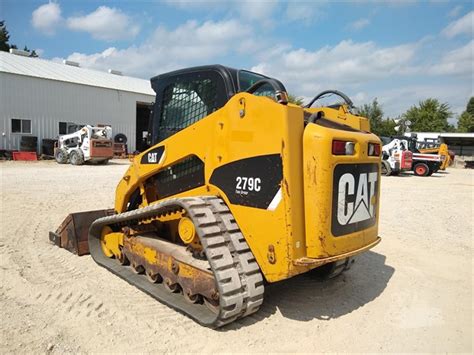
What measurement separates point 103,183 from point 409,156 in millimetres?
15999

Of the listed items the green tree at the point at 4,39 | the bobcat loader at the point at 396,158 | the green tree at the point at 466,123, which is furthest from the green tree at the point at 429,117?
the green tree at the point at 4,39

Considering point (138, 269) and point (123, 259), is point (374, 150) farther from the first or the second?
point (123, 259)

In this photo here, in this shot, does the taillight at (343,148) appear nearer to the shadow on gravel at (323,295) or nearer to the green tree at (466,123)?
the shadow on gravel at (323,295)

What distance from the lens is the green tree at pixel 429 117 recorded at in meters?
54.4

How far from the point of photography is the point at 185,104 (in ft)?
14.1

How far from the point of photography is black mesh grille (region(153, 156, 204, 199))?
3974mm

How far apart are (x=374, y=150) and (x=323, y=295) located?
1.62 metres

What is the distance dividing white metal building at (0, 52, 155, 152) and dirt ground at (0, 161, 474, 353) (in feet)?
60.9

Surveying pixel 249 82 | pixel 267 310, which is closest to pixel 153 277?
pixel 267 310

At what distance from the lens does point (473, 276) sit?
16.8ft

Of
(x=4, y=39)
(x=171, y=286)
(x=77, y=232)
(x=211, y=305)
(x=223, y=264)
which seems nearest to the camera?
(x=223, y=264)

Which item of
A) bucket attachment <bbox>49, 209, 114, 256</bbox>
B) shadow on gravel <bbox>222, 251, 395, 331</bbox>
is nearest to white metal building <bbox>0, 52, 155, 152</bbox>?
bucket attachment <bbox>49, 209, 114, 256</bbox>

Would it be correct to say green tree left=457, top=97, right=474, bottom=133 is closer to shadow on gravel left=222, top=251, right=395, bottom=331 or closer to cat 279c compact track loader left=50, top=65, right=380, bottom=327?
shadow on gravel left=222, top=251, right=395, bottom=331

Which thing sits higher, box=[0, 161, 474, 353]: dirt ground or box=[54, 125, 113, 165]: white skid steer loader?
box=[54, 125, 113, 165]: white skid steer loader
